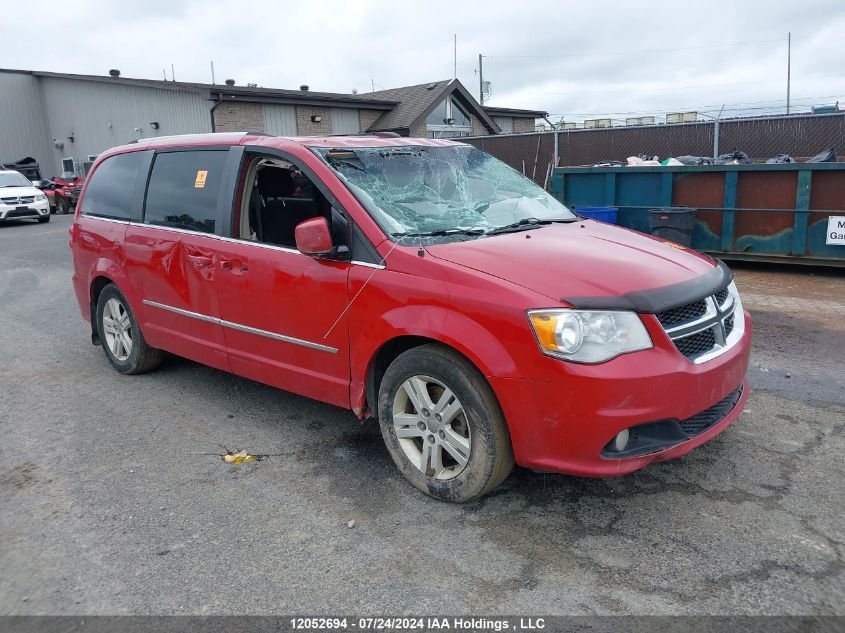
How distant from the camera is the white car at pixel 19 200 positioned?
21.3m

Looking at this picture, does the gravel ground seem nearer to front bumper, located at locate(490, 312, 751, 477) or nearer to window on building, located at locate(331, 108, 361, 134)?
front bumper, located at locate(490, 312, 751, 477)

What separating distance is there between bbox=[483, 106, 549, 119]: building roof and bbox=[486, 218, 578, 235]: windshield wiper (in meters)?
31.8

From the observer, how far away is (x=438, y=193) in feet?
14.2

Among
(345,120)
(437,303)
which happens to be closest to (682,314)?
(437,303)

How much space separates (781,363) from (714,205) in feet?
16.5

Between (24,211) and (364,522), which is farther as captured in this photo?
(24,211)

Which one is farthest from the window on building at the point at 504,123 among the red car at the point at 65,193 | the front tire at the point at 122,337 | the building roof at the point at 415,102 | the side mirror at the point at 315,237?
the side mirror at the point at 315,237

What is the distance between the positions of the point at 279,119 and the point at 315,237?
2443 cm

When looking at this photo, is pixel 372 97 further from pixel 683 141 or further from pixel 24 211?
pixel 683 141

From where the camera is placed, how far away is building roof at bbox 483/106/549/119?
3638cm

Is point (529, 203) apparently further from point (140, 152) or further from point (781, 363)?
point (140, 152)

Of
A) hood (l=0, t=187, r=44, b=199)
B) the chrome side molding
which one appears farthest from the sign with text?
hood (l=0, t=187, r=44, b=199)

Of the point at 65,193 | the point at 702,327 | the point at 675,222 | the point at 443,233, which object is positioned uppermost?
the point at 443,233

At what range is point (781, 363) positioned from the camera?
571cm
